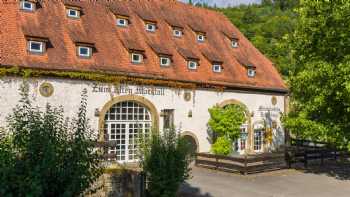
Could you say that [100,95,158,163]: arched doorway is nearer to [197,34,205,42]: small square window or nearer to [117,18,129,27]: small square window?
[117,18,129,27]: small square window

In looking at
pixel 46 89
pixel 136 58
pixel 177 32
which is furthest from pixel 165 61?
pixel 46 89

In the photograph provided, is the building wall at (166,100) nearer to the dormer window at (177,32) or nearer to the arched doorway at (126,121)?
the arched doorway at (126,121)

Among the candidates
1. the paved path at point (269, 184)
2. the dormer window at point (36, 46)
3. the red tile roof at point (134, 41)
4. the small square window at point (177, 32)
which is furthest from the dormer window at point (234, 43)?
the dormer window at point (36, 46)

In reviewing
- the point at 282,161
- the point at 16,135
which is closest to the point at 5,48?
the point at 16,135

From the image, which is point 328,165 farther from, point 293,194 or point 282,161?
point 293,194

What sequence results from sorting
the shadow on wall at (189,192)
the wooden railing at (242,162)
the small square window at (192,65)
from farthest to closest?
1. the small square window at (192,65)
2. the wooden railing at (242,162)
3. the shadow on wall at (189,192)

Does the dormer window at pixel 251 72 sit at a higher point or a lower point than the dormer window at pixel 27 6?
lower

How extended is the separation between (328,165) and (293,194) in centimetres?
893

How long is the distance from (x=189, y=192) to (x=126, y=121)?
735 cm

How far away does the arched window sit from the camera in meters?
19.9

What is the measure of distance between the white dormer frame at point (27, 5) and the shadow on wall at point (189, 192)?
11838 mm

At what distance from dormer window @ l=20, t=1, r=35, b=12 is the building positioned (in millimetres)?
58

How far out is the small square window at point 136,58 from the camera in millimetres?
20656

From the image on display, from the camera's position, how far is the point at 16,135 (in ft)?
20.9
